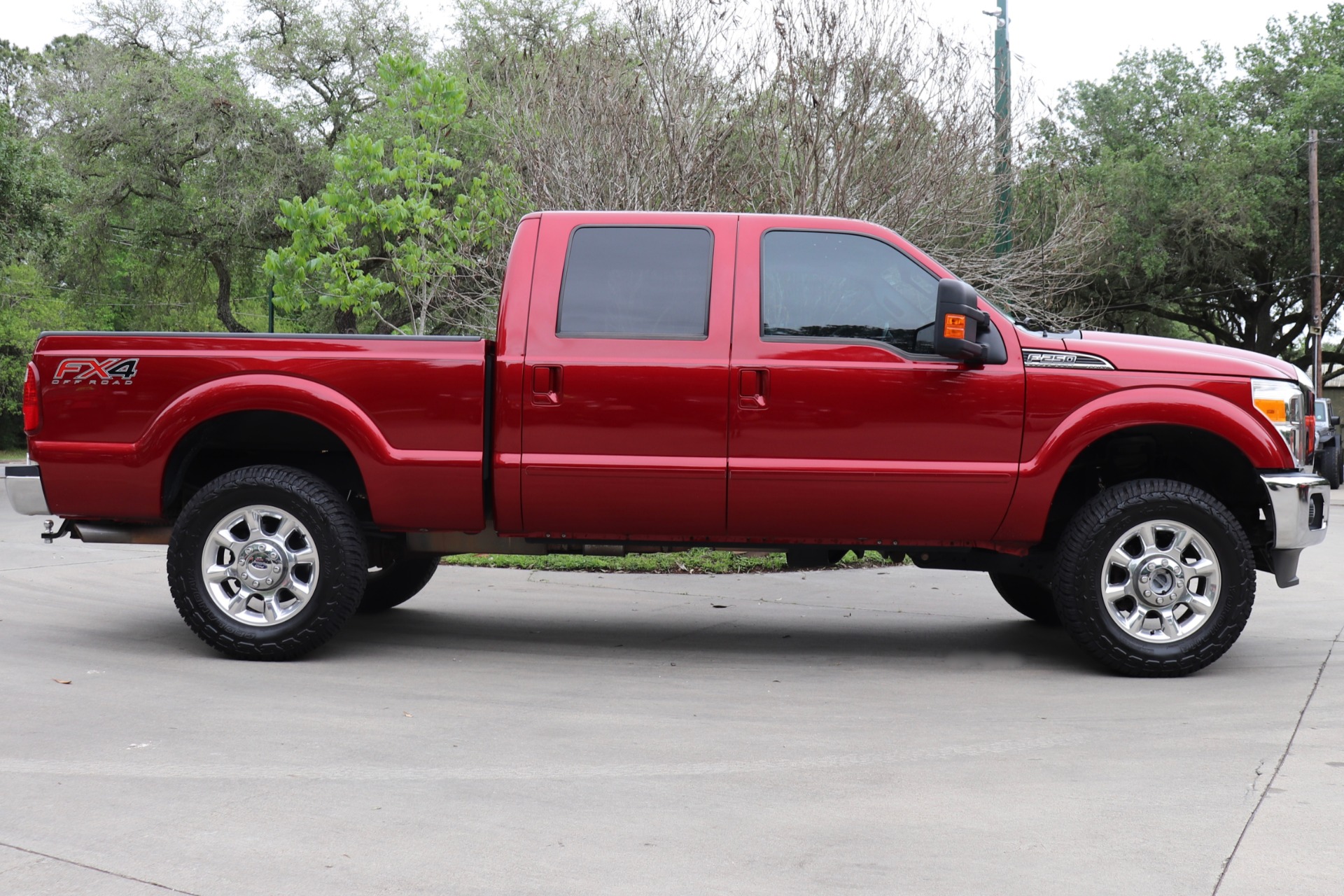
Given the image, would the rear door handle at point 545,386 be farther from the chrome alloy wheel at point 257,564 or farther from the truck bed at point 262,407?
the chrome alloy wheel at point 257,564

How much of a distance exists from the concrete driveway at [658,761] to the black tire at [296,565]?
0.15 metres

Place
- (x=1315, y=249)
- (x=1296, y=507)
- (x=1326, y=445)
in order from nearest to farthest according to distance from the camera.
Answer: (x=1296, y=507) < (x=1326, y=445) < (x=1315, y=249)

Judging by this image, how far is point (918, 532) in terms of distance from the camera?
610 centimetres

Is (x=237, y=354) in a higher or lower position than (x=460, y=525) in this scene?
higher

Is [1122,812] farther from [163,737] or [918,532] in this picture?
[163,737]

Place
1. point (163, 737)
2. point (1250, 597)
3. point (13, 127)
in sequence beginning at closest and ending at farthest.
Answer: point (163, 737)
point (1250, 597)
point (13, 127)

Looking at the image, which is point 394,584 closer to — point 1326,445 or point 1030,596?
point 1030,596

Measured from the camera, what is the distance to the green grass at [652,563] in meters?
9.80

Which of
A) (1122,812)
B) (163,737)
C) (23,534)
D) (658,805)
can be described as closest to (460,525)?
(163,737)

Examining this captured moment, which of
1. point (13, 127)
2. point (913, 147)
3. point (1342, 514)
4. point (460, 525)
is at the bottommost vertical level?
point (1342, 514)

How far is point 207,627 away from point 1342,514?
49.0 feet

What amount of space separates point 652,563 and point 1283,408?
509 centimetres

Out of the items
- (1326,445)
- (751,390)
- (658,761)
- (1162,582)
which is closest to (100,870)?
(658,761)

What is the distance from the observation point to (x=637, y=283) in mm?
6188
